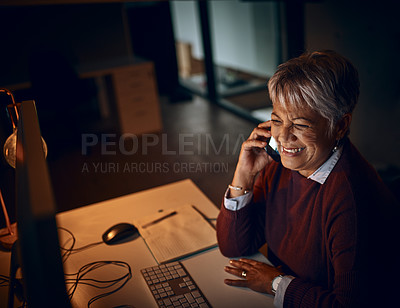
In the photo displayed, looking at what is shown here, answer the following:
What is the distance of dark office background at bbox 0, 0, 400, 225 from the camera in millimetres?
2922

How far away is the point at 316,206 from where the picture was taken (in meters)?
1.27

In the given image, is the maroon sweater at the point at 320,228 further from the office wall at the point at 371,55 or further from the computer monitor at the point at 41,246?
the office wall at the point at 371,55

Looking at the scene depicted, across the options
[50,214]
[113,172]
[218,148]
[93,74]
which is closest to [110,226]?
[50,214]

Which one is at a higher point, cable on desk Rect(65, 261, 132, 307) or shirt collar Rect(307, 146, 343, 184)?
shirt collar Rect(307, 146, 343, 184)

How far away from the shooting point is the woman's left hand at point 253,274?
1257mm

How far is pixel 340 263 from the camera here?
113 cm

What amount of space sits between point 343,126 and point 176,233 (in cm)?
74

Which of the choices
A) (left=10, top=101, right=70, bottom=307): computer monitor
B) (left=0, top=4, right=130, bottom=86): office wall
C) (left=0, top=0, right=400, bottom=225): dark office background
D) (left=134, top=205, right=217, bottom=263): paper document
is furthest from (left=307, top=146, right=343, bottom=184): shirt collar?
(left=0, top=4, right=130, bottom=86): office wall

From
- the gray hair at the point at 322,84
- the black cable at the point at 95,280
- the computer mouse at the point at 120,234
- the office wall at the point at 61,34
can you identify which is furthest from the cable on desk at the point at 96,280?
the office wall at the point at 61,34

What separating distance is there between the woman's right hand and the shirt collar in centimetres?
25

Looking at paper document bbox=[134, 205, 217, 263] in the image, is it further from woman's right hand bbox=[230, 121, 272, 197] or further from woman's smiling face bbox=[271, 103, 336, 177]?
woman's smiling face bbox=[271, 103, 336, 177]

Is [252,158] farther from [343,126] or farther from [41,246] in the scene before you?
[41,246]

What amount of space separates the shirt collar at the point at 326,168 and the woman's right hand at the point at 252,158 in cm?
25

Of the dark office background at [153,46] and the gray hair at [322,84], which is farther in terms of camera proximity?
the dark office background at [153,46]
